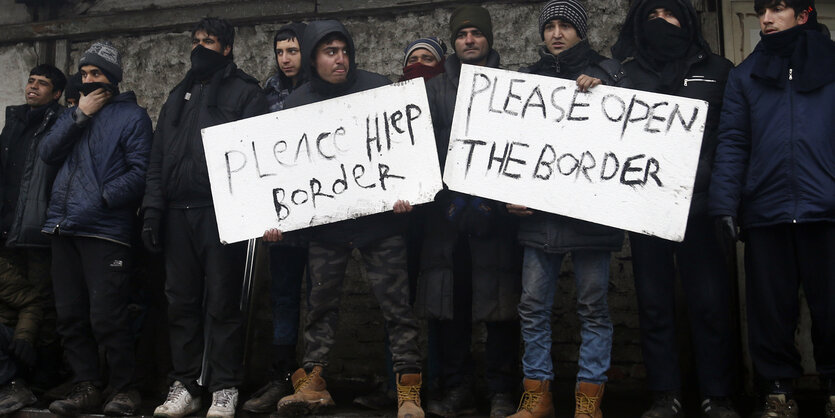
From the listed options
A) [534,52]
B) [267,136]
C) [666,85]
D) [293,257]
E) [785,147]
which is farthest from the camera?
[534,52]

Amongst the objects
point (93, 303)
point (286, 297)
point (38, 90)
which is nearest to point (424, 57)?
point (286, 297)

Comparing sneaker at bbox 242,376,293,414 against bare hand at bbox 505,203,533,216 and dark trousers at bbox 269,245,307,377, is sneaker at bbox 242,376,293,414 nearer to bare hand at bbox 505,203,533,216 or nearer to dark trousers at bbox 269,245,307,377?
dark trousers at bbox 269,245,307,377

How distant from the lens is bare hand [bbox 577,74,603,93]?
151 inches

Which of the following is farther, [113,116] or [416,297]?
[113,116]

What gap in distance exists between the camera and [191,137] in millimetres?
4359

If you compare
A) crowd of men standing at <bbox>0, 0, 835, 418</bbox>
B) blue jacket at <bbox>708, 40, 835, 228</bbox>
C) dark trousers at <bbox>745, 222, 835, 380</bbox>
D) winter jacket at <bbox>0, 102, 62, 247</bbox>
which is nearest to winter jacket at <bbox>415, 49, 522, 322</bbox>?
crowd of men standing at <bbox>0, 0, 835, 418</bbox>

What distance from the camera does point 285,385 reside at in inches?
174

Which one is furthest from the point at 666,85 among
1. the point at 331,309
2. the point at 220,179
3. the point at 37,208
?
the point at 37,208

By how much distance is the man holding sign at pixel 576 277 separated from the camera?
3785 mm

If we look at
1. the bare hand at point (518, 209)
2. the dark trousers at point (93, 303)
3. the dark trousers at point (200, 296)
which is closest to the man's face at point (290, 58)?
Result: the dark trousers at point (200, 296)

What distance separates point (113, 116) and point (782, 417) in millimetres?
4143

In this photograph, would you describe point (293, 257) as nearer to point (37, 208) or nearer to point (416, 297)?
point (416, 297)

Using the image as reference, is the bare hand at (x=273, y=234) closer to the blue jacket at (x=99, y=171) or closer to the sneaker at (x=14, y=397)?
the blue jacket at (x=99, y=171)

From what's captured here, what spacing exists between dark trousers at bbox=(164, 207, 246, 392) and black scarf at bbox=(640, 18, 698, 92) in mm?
2602
